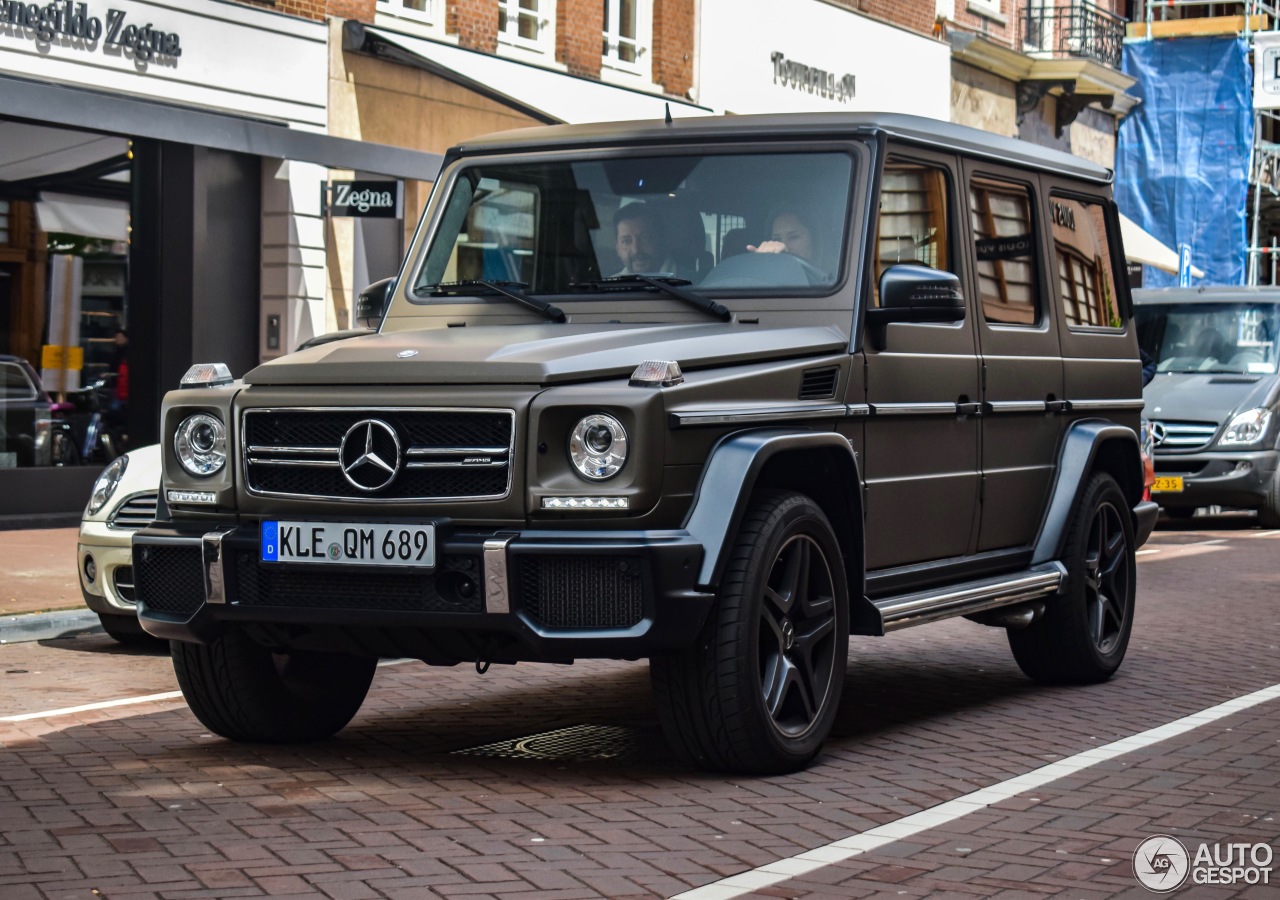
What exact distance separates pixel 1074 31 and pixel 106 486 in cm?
2959

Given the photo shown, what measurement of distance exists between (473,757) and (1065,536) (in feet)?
9.39

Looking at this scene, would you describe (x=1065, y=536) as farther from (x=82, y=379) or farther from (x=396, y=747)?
(x=82, y=379)

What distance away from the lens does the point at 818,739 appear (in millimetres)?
6488

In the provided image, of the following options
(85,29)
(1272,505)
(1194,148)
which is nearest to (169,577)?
(85,29)

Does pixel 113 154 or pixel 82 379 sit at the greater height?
pixel 113 154

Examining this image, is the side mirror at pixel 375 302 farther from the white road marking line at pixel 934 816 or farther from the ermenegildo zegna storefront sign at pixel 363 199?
the ermenegildo zegna storefront sign at pixel 363 199

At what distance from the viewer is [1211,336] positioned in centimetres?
1941

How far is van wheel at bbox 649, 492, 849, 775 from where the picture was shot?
600cm

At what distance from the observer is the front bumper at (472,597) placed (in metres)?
5.80

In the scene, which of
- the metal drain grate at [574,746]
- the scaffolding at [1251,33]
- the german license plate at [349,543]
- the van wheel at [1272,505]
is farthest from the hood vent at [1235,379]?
the scaffolding at [1251,33]

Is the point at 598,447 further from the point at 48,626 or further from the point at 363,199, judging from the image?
the point at 363,199

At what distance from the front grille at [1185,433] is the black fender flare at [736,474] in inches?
503

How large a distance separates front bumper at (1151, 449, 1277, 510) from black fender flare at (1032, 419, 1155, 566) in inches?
397

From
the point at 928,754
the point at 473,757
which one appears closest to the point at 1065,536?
the point at 928,754
